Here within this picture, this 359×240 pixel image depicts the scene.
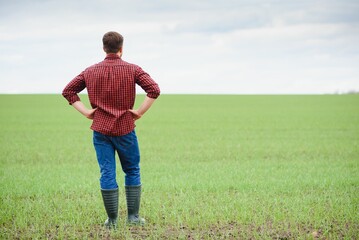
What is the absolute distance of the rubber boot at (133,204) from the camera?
6863mm

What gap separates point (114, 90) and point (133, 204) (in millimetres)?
1518

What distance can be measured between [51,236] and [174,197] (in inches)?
107

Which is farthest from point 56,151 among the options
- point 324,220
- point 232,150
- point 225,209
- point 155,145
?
point 324,220

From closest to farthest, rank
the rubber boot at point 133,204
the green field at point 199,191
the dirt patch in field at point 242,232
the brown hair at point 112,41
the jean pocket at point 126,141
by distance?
the dirt patch in field at point 242,232
the brown hair at point 112,41
the jean pocket at point 126,141
the green field at point 199,191
the rubber boot at point 133,204

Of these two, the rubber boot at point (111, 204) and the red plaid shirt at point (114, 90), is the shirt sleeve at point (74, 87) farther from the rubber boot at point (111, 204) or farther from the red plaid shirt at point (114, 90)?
the rubber boot at point (111, 204)

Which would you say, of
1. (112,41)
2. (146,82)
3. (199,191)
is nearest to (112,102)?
(146,82)

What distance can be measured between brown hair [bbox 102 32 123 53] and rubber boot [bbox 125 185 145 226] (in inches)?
69.5

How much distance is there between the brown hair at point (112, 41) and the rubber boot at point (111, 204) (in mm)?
1728

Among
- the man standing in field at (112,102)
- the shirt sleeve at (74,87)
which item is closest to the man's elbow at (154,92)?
the man standing in field at (112,102)

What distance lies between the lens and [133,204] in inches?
273

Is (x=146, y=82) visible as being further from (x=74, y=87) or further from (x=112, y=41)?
(x=74, y=87)

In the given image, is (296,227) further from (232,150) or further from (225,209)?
(232,150)

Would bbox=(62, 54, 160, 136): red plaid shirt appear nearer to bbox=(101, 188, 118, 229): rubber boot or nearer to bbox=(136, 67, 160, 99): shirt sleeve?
bbox=(136, 67, 160, 99): shirt sleeve

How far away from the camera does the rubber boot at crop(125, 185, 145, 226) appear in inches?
270
